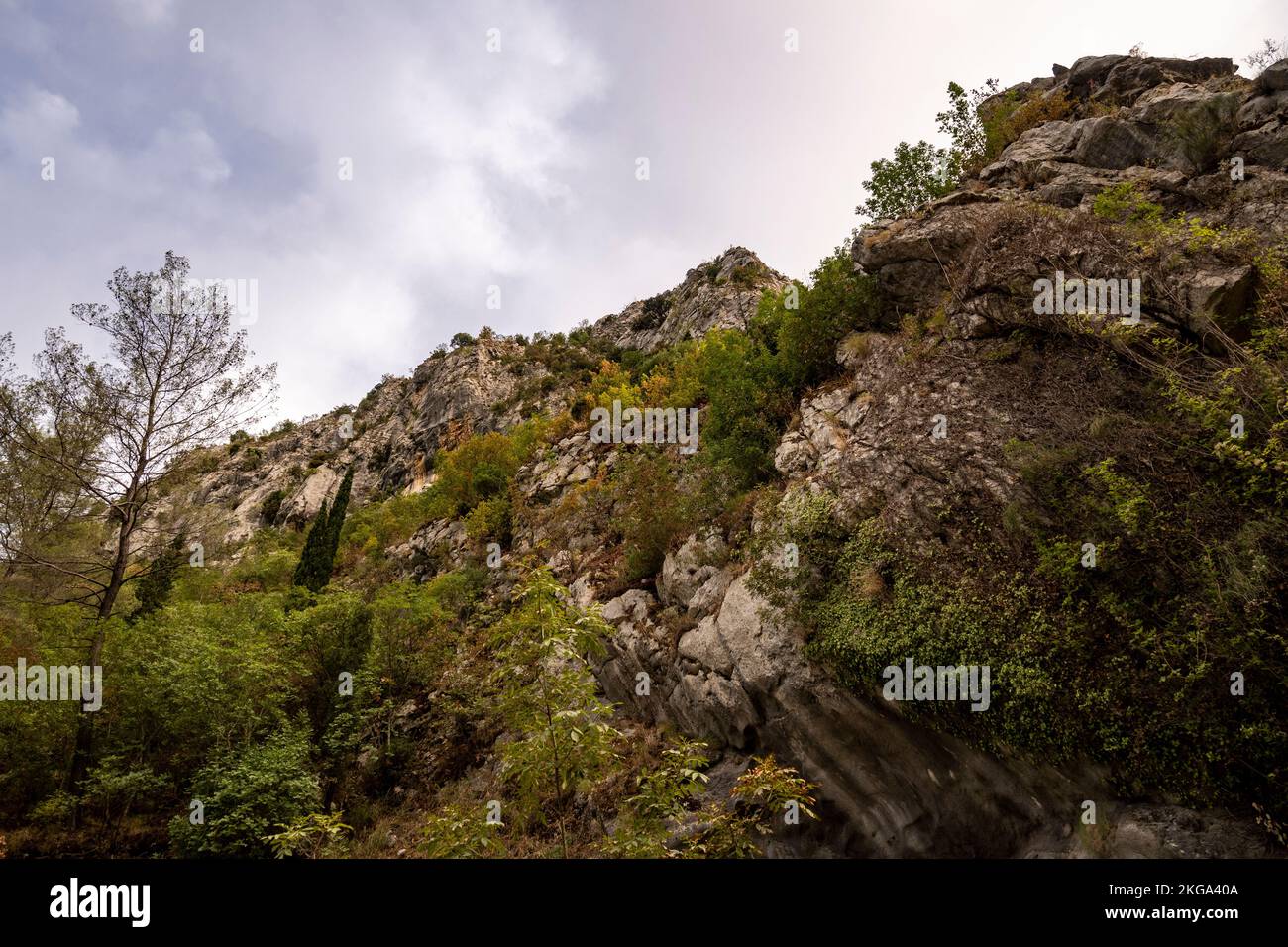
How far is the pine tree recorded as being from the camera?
21312 mm

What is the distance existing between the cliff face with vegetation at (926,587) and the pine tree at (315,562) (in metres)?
7.15

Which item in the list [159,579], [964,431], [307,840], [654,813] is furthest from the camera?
[159,579]

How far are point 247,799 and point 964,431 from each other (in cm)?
1266

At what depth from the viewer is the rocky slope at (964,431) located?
6.02 metres

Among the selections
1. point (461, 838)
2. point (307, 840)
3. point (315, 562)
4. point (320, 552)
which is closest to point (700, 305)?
point (320, 552)

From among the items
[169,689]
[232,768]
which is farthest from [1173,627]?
[169,689]

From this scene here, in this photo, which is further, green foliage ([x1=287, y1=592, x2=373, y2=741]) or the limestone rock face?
the limestone rock face

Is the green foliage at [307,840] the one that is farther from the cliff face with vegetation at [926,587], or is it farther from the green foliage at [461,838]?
the green foliage at [461,838]

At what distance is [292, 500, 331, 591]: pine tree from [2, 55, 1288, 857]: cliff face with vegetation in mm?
7150

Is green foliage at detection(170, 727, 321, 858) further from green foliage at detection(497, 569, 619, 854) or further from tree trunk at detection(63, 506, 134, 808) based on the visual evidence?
green foliage at detection(497, 569, 619, 854)

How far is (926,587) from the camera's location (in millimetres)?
6539

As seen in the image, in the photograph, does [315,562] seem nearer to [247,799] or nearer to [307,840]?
[247,799]

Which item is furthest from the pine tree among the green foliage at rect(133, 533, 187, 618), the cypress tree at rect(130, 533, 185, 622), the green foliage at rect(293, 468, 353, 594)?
the cypress tree at rect(130, 533, 185, 622)
